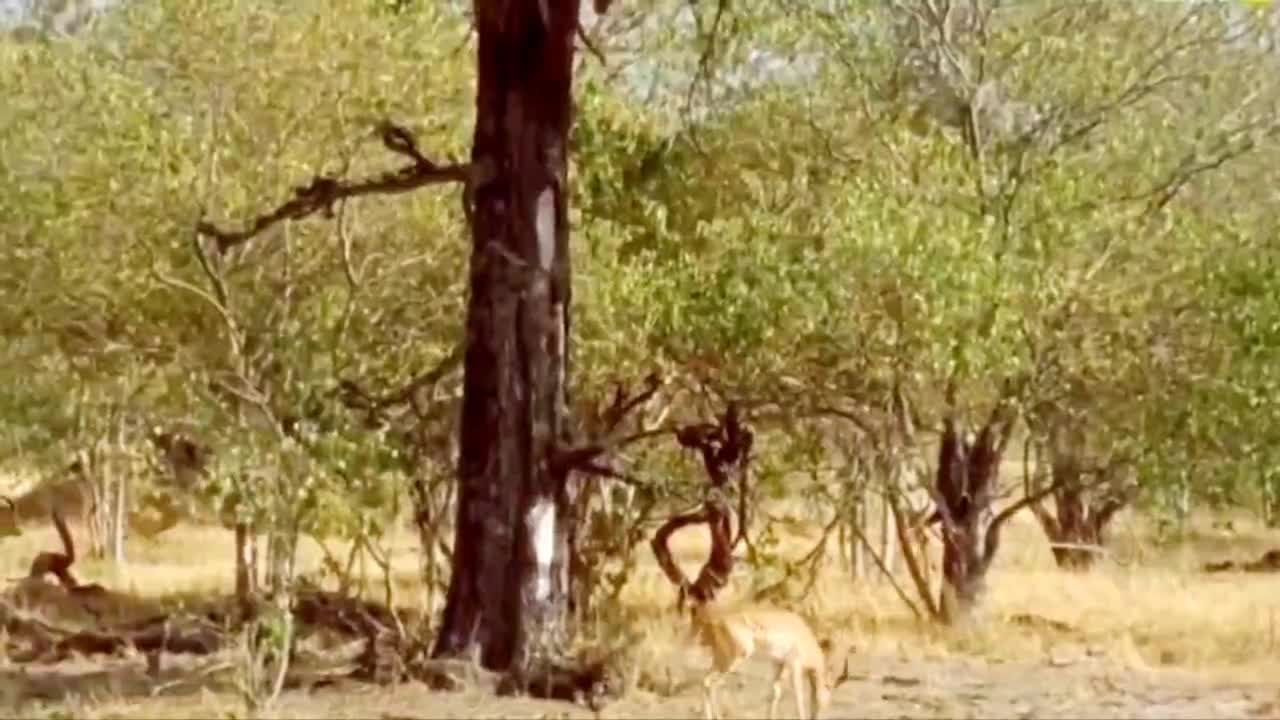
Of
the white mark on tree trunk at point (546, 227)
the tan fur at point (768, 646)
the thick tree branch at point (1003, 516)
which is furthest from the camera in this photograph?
the thick tree branch at point (1003, 516)

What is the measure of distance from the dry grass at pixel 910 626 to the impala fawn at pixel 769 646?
0.57m

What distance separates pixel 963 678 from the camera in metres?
14.6

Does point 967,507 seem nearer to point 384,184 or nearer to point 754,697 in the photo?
point 754,697

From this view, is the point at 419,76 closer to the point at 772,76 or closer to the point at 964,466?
the point at 772,76

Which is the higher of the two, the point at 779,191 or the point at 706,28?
the point at 706,28

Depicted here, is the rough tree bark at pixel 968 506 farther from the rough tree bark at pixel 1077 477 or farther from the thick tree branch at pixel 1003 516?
the rough tree bark at pixel 1077 477

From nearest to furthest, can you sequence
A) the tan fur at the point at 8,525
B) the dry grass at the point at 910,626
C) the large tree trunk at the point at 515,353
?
1. the dry grass at the point at 910,626
2. the large tree trunk at the point at 515,353
3. the tan fur at the point at 8,525

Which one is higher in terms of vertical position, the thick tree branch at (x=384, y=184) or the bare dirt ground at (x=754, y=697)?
the thick tree branch at (x=384, y=184)

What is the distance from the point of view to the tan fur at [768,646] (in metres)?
11.3

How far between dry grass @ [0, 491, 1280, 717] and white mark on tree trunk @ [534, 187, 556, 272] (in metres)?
2.37

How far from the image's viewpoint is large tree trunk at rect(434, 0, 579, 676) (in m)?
12.9

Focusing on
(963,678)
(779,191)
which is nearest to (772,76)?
(779,191)

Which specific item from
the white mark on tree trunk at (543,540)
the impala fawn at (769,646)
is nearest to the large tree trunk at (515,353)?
the white mark on tree trunk at (543,540)

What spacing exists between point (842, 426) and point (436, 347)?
335cm
